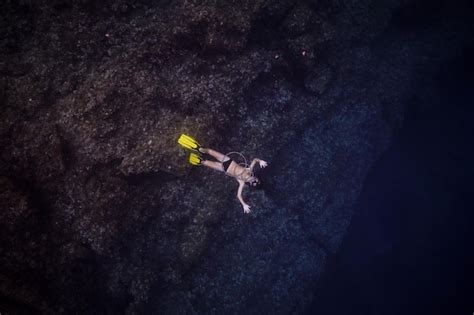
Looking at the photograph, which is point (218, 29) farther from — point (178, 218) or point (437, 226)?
point (437, 226)

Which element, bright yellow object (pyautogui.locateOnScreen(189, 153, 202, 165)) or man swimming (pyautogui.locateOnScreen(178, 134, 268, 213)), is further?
bright yellow object (pyautogui.locateOnScreen(189, 153, 202, 165))

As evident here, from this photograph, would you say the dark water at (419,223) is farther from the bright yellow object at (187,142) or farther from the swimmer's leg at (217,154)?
the bright yellow object at (187,142)

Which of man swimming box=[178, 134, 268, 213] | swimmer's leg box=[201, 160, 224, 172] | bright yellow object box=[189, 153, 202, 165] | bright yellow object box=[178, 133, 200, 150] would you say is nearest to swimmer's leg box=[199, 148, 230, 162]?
man swimming box=[178, 134, 268, 213]

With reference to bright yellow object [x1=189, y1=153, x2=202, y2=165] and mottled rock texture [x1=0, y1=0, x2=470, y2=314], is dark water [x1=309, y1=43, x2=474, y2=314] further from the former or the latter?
bright yellow object [x1=189, y1=153, x2=202, y2=165]

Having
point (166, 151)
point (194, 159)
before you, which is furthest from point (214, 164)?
point (166, 151)

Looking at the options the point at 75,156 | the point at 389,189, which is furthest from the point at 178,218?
the point at 389,189

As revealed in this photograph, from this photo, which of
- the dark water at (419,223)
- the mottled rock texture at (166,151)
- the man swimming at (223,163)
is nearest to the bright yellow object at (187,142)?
the man swimming at (223,163)
